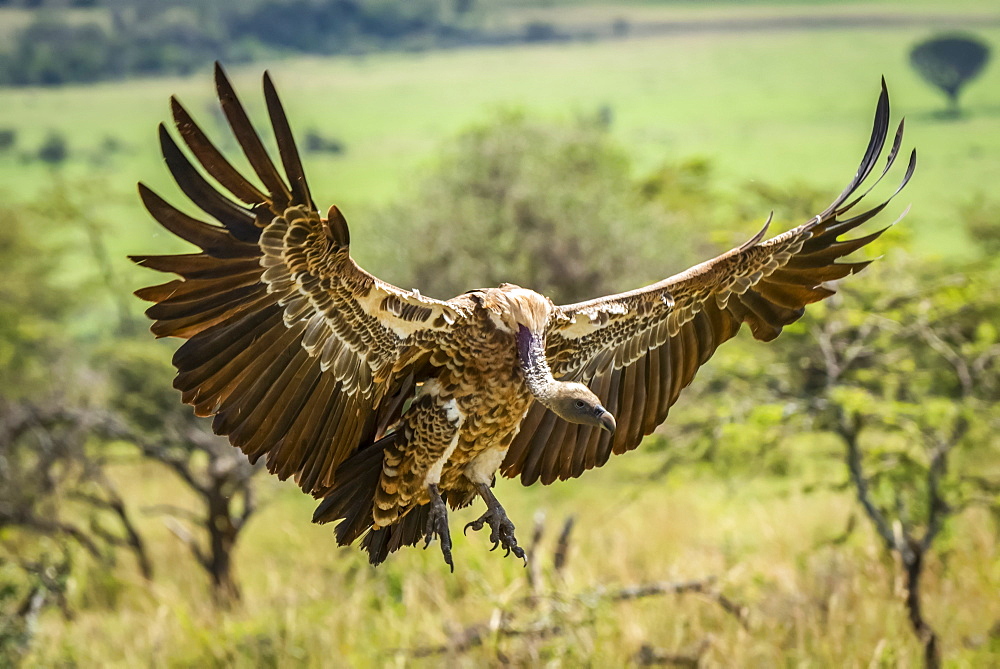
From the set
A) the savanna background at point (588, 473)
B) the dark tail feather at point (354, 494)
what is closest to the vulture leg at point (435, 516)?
the dark tail feather at point (354, 494)

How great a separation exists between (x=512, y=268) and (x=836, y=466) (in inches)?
179

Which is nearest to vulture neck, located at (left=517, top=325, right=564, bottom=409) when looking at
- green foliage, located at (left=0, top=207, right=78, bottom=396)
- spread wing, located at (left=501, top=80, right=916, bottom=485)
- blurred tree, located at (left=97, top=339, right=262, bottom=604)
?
spread wing, located at (left=501, top=80, right=916, bottom=485)

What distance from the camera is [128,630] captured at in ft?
30.9

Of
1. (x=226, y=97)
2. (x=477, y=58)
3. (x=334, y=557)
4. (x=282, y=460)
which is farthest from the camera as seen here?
(x=477, y=58)

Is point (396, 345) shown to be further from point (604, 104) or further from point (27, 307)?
point (604, 104)

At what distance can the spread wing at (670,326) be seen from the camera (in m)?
4.75

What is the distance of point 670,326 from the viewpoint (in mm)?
5082

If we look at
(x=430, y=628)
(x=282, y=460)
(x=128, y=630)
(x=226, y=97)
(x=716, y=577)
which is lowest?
(x=128, y=630)

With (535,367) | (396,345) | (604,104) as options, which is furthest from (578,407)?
(604,104)

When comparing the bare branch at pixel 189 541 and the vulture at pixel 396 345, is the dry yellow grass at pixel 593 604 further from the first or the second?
the vulture at pixel 396 345

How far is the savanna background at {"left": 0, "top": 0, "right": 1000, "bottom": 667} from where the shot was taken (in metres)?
8.09

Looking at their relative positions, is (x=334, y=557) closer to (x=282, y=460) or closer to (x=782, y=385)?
(x=782, y=385)

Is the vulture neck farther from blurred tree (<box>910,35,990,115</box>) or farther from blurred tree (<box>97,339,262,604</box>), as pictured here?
blurred tree (<box>910,35,990,115</box>)

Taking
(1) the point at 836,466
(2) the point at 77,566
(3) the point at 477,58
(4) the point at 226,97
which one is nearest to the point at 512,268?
(1) the point at 836,466
